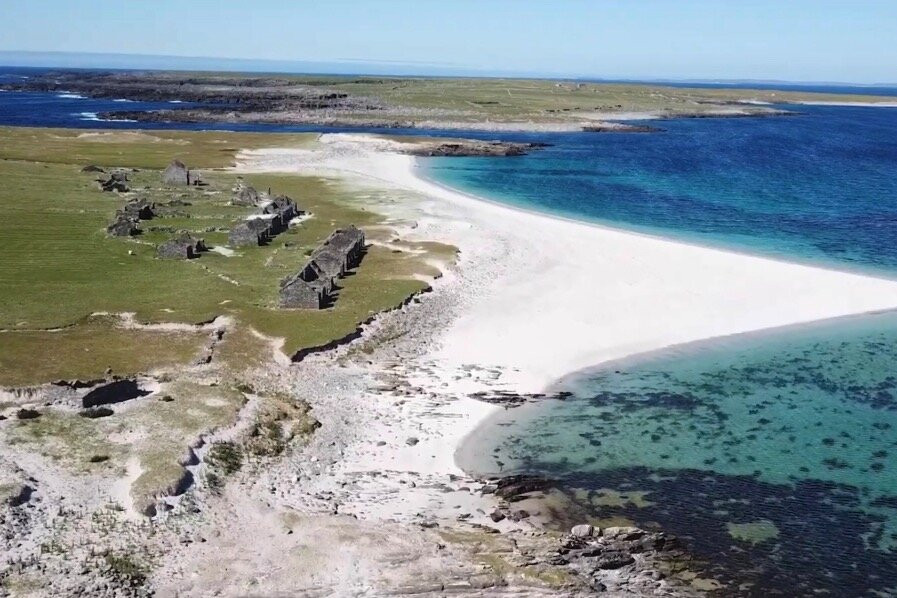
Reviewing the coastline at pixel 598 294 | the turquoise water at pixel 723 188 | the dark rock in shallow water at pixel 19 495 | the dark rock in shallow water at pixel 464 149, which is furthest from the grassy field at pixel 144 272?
the dark rock in shallow water at pixel 464 149

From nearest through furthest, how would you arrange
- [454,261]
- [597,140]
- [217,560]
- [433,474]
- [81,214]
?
[217,560] < [433,474] < [454,261] < [81,214] < [597,140]

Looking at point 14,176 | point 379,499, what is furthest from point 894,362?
point 14,176

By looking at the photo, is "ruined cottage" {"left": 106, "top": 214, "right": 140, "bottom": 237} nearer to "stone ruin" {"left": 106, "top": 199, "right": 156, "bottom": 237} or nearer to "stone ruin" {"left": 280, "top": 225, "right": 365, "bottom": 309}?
"stone ruin" {"left": 106, "top": 199, "right": 156, "bottom": 237}

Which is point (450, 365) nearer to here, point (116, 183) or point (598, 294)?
point (598, 294)

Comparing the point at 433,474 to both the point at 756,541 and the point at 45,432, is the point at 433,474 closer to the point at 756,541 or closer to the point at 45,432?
the point at 756,541

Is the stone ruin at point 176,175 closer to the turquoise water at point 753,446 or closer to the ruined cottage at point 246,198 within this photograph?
the ruined cottage at point 246,198

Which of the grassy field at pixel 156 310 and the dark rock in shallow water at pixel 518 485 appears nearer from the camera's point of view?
the dark rock in shallow water at pixel 518 485
